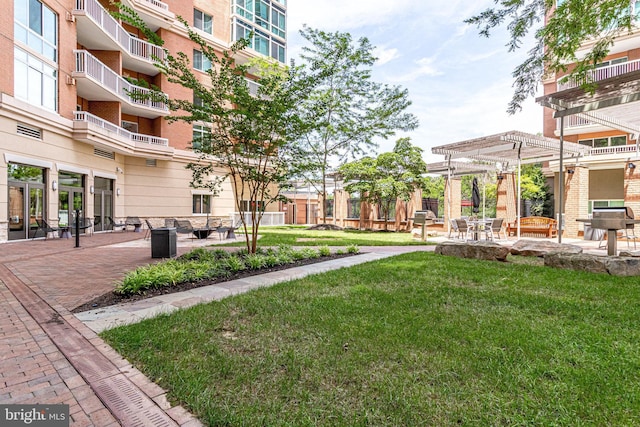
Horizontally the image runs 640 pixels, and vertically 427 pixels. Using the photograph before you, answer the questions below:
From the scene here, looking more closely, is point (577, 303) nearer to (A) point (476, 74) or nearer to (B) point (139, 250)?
(A) point (476, 74)

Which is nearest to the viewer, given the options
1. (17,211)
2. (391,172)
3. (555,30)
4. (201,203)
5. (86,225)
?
(555,30)

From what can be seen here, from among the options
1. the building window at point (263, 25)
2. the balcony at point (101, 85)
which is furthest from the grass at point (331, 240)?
the building window at point (263, 25)

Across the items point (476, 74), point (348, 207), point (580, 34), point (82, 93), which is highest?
point (82, 93)

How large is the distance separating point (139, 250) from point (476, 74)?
11.2 meters

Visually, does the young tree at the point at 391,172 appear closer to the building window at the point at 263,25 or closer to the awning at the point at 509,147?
the awning at the point at 509,147

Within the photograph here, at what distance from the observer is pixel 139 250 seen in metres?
10.0

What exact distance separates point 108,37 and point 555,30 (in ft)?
62.2

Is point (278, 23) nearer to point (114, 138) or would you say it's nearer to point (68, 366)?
point (114, 138)

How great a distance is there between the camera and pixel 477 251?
7.91 m

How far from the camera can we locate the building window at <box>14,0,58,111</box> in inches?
470

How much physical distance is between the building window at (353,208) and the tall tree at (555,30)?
1864 centimetres

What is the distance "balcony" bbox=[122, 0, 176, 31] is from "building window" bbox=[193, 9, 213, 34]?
8.39ft

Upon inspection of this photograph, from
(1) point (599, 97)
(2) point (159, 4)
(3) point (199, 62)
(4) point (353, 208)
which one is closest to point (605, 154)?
(1) point (599, 97)

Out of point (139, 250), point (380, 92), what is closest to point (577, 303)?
point (139, 250)
